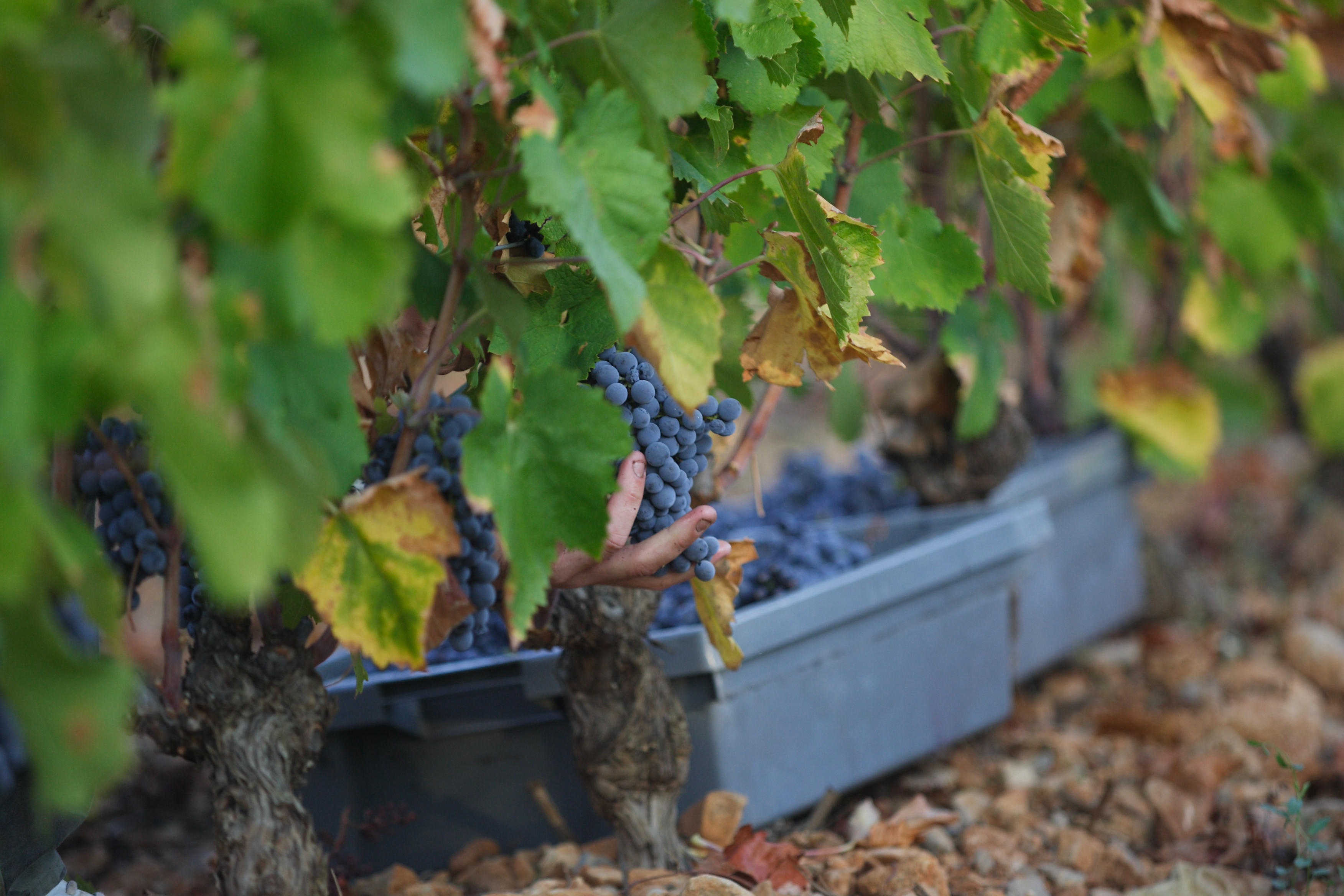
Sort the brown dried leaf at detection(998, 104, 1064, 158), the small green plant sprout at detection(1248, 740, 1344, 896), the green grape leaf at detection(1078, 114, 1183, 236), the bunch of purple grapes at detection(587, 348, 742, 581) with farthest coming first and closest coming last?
the green grape leaf at detection(1078, 114, 1183, 236)
the small green plant sprout at detection(1248, 740, 1344, 896)
the brown dried leaf at detection(998, 104, 1064, 158)
the bunch of purple grapes at detection(587, 348, 742, 581)

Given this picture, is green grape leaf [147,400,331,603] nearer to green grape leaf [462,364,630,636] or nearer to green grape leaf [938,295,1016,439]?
green grape leaf [462,364,630,636]

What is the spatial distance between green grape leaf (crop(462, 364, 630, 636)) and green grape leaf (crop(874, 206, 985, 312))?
0.57m

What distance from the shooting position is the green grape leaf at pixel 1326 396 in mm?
2992

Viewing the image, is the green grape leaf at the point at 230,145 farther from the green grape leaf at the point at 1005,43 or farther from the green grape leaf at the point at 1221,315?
the green grape leaf at the point at 1221,315

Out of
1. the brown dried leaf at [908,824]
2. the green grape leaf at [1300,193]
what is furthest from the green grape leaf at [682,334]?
the green grape leaf at [1300,193]

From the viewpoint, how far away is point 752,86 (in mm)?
1031

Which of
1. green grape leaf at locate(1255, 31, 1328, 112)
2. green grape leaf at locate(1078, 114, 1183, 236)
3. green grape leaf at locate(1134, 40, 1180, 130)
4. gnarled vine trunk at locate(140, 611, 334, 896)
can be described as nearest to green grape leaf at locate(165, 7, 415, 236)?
gnarled vine trunk at locate(140, 611, 334, 896)

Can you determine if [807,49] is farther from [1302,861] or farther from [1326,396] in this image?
[1326,396]

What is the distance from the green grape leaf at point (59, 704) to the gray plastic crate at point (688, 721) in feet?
2.49

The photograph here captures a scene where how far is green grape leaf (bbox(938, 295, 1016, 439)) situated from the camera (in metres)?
1.90

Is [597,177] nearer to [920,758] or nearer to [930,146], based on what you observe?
[920,758]

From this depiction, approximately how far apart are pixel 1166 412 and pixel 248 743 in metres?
2.01

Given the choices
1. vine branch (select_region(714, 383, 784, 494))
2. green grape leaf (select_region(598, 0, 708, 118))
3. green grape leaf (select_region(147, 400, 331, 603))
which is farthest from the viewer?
vine branch (select_region(714, 383, 784, 494))

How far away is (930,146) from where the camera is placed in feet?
6.80
